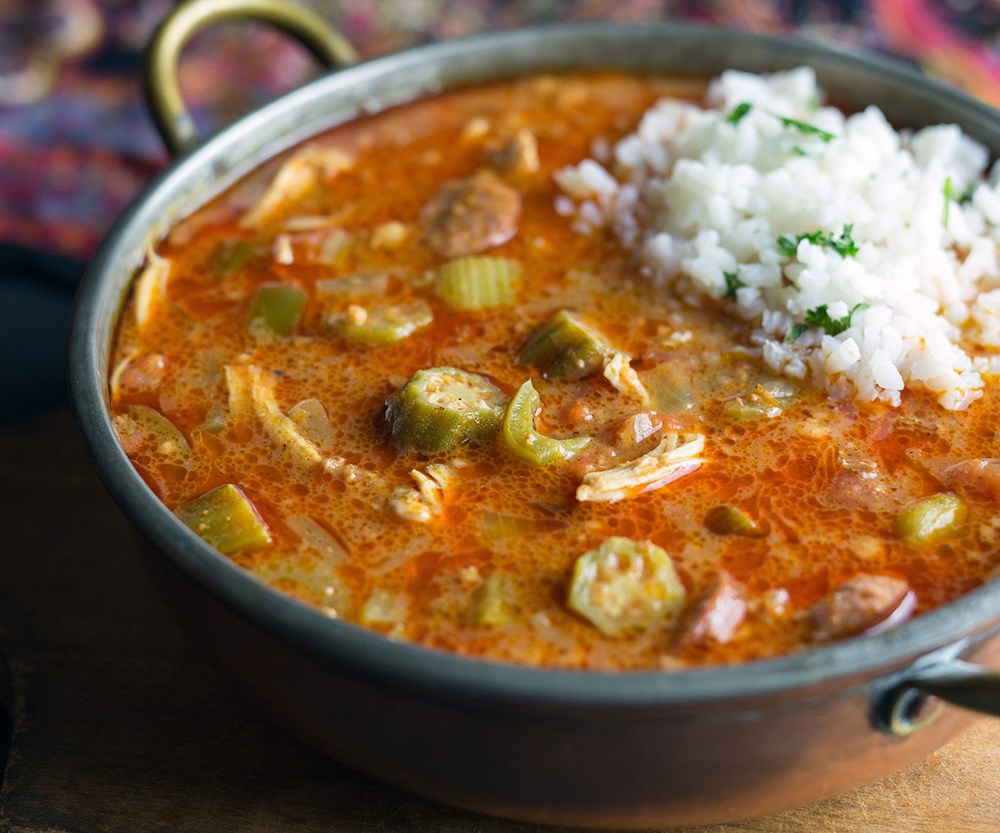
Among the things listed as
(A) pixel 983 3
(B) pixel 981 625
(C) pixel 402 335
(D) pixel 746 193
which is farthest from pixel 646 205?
(A) pixel 983 3

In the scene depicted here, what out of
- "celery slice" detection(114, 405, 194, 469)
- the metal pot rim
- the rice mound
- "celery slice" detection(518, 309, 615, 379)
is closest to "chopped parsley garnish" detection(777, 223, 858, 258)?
the rice mound

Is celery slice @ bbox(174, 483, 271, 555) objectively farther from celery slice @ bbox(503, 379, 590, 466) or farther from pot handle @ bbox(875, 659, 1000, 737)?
pot handle @ bbox(875, 659, 1000, 737)

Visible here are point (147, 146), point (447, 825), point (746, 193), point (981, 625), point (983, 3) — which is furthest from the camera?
point (983, 3)

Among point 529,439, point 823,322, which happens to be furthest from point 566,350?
point 823,322

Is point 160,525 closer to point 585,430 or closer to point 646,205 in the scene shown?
point 585,430

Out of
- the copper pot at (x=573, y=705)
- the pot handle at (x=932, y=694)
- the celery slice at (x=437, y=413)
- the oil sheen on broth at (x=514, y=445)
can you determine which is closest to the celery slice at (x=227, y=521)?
the oil sheen on broth at (x=514, y=445)

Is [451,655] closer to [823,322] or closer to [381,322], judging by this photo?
[381,322]
